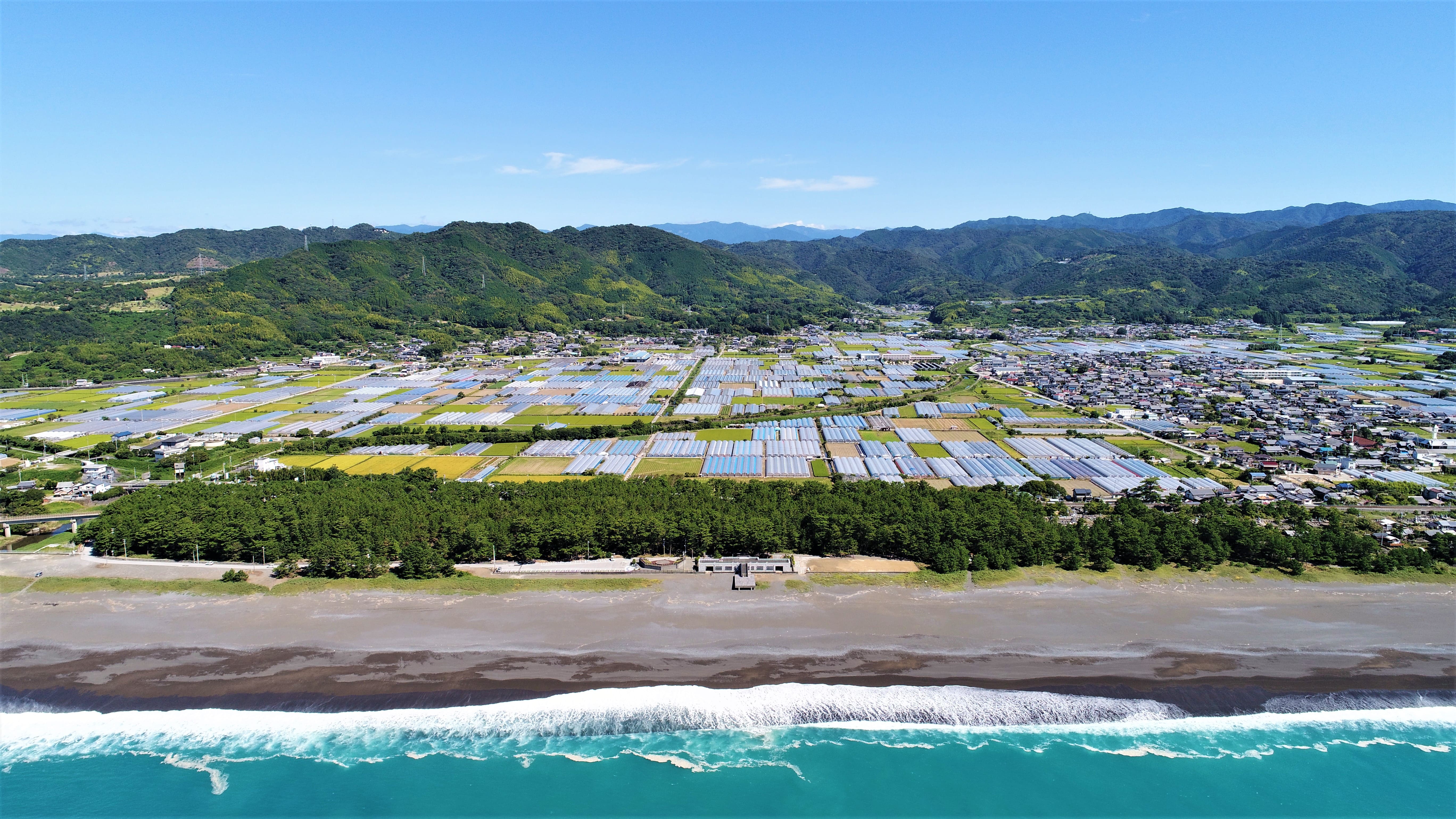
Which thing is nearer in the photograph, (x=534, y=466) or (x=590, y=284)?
(x=534, y=466)

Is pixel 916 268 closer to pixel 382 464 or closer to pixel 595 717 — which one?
pixel 382 464

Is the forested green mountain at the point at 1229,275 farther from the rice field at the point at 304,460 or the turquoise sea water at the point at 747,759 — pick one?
the turquoise sea water at the point at 747,759

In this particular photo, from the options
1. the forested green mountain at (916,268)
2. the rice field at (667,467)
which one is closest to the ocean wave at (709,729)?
the rice field at (667,467)

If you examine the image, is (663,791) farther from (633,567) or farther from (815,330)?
(815,330)

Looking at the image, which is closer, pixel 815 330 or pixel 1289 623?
pixel 1289 623

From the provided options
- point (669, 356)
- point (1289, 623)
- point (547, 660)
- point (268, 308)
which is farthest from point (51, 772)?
point (268, 308)

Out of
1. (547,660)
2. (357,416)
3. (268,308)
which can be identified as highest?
(268,308)

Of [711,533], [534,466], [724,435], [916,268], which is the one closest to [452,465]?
[534,466]
